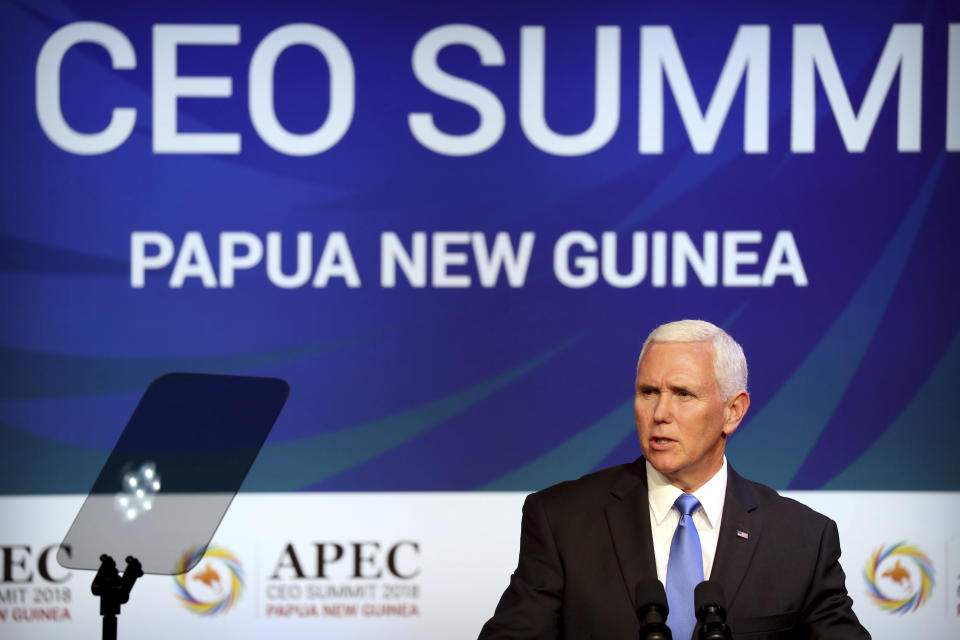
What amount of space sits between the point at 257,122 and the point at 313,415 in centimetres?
99

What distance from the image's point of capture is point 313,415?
363cm

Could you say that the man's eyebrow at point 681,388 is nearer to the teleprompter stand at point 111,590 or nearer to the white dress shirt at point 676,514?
the white dress shirt at point 676,514

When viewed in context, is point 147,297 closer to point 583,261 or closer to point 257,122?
point 257,122

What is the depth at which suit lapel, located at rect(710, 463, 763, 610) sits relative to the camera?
7.55ft

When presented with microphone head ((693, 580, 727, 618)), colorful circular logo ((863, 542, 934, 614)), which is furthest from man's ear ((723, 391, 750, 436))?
colorful circular logo ((863, 542, 934, 614))

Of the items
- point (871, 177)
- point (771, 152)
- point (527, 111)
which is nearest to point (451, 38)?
point (527, 111)

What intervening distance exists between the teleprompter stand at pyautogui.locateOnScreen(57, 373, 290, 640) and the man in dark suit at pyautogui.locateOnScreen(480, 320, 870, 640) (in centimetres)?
107

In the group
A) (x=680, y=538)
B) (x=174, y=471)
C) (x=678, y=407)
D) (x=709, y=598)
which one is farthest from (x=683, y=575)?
(x=174, y=471)

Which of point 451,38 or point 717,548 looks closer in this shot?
point 717,548

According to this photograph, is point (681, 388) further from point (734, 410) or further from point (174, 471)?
point (174, 471)

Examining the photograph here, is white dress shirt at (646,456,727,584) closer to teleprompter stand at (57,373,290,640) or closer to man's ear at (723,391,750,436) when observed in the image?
man's ear at (723,391,750,436)

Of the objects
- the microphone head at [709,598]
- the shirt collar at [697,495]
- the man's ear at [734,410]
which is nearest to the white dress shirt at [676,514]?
the shirt collar at [697,495]

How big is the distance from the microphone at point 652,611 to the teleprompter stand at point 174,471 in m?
1.52

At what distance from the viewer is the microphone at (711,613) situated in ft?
5.57
